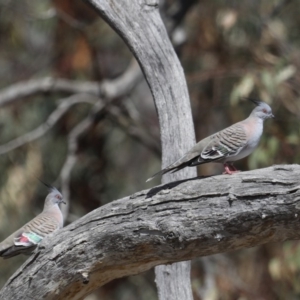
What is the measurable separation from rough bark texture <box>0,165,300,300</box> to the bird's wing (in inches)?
26.3

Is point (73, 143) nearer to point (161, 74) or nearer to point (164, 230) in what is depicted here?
point (161, 74)

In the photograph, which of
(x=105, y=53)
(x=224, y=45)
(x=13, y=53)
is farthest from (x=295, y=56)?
(x=13, y=53)

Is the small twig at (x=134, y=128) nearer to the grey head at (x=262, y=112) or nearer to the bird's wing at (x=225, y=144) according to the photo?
the grey head at (x=262, y=112)

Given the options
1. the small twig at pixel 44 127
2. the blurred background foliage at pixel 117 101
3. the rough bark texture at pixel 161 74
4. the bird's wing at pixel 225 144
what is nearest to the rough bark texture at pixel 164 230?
the bird's wing at pixel 225 144

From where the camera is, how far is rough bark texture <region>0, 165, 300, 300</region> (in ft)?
12.0

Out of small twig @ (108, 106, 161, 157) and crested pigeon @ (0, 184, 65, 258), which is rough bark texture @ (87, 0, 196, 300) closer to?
crested pigeon @ (0, 184, 65, 258)

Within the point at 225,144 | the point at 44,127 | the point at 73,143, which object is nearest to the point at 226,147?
the point at 225,144

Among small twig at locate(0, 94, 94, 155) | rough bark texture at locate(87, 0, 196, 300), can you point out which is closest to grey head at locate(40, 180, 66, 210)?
rough bark texture at locate(87, 0, 196, 300)

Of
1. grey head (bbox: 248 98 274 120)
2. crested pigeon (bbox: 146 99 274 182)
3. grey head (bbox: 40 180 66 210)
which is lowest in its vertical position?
crested pigeon (bbox: 146 99 274 182)

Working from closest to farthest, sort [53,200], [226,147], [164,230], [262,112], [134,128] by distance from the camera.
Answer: [164,230] → [226,147] → [262,112] → [53,200] → [134,128]

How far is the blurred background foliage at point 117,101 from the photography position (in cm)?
862

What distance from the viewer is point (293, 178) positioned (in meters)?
3.68

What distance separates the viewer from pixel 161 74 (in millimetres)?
4988

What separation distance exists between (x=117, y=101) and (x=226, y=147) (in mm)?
4936
